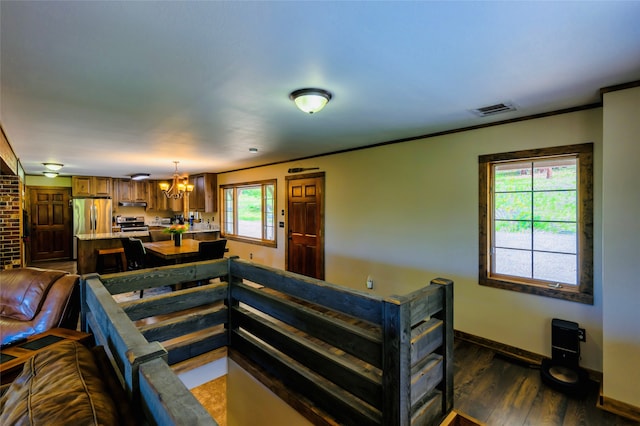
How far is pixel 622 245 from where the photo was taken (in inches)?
85.0

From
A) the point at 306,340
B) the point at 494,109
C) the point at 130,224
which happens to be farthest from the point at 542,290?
the point at 130,224

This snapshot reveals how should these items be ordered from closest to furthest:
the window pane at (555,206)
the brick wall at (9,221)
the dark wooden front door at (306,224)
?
1. the window pane at (555,206)
2. the brick wall at (9,221)
3. the dark wooden front door at (306,224)

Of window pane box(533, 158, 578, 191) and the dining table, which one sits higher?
window pane box(533, 158, 578, 191)

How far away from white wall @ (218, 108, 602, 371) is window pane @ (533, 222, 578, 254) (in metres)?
0.18

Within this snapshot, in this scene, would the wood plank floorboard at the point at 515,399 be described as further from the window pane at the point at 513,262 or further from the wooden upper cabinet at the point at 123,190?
the wooden upper cabinet at the point at 123,190

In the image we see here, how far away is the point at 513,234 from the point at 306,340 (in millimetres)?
2372

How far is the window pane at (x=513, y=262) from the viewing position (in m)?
2.96

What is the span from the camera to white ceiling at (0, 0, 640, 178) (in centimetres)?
134

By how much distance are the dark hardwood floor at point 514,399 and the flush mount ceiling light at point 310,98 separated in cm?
252

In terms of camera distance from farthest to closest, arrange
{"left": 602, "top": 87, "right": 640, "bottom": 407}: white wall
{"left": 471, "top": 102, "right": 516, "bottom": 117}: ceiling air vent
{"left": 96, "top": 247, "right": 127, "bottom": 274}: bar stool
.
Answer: {"left": 96, "top": 247, "right": 127, "bottom": 274}: bar stool < {"left": 471, "top": 102, "right": 516, "bottom": 117}: ceiling air vent < {"left": 602, "top": 87, "right": 640, "bottom": 407}: white wall

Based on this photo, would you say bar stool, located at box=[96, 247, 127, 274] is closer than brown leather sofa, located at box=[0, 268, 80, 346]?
No

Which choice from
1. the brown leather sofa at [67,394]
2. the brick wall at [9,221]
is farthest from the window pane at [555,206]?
the brick wall at [9,221]

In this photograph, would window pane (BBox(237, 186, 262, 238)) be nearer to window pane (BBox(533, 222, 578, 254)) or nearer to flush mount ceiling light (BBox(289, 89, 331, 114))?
flush mount ceiling light (BBox(289, 89, 331, 114))

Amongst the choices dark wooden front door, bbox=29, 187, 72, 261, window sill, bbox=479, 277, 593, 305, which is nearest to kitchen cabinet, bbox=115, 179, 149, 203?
dark wooden front door, bbox=29, 187, 72, 261
